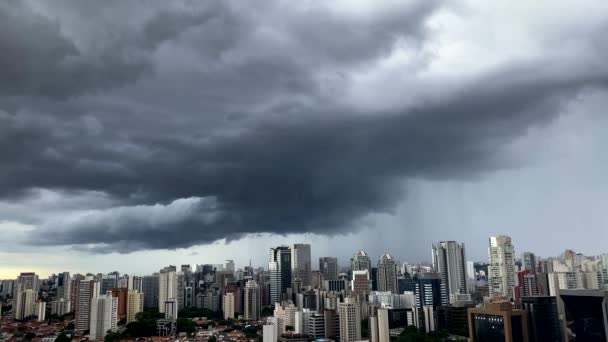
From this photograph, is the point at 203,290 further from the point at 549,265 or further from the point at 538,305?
the point at 538,305

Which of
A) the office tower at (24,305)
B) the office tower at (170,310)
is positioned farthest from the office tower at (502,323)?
the office tower at (24,305)

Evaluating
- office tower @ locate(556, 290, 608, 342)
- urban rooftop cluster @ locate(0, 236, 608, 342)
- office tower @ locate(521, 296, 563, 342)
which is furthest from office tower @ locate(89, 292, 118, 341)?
office tower @ locate(556, 290, 608, 342)

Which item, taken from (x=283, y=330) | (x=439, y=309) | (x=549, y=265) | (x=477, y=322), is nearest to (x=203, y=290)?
(x=283, y=330)

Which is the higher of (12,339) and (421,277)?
(421,277)

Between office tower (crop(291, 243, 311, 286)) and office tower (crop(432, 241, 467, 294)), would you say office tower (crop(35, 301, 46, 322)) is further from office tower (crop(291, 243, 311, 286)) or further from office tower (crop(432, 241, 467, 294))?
office tower (crop(432, 241, 467, 294))

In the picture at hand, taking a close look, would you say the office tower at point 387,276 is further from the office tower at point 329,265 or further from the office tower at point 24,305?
the office tower at point 24,305

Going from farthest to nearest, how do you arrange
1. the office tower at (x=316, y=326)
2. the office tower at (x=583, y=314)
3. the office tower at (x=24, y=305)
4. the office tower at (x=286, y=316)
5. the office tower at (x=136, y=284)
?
1. the office tower at (x=136, y=284)
2. the office tower at (x=24, y=305)
3. the office tower at (x=286, y=316)
4. the office tower at (x=316, y=326)
5. the office tower at (x=583, y=314)
